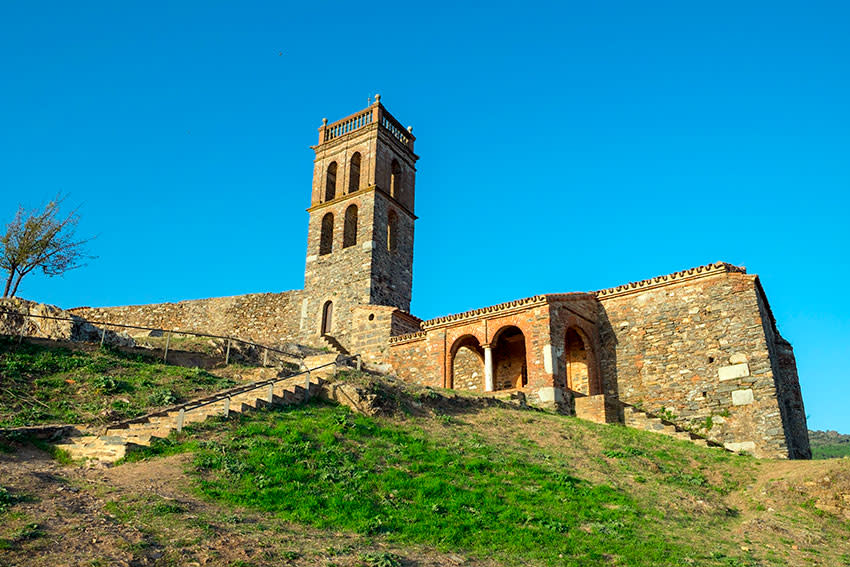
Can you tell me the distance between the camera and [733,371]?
25.3 m

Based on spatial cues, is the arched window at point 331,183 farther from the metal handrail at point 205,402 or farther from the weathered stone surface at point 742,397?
the weathered stone surface at point 742,397

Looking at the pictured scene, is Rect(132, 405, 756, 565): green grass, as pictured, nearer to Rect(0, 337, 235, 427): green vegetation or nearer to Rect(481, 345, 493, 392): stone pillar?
Rect(0, 337, 235, 427): green vegetation

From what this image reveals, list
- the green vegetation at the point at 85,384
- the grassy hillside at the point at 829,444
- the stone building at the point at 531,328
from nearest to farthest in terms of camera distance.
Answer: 1. the green vegetation at the point at 85,384
2. the stone building at the point at 531,328
3. the grassy hillside at the point at 829,444

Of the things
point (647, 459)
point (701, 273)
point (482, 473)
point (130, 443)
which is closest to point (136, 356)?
point (130, 443)

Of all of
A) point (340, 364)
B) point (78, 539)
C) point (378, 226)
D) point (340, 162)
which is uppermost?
point (340, 162)

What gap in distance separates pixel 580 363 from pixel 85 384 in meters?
19.8

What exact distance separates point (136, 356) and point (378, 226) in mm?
16941

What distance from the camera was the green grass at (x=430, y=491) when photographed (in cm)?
1237

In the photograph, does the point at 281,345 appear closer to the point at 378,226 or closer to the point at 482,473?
the point at 378,226

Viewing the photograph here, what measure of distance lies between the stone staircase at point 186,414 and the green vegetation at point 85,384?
1117 millimetres

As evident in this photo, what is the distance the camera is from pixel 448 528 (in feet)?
41.4

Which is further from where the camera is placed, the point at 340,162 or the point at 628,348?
the point at 340,162

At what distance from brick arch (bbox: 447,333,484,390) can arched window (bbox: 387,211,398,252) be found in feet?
30.1

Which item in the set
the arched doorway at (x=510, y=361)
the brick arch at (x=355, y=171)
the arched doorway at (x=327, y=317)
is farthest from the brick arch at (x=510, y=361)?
the brick arch at (x=355, y=171)
